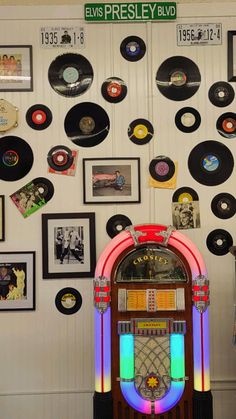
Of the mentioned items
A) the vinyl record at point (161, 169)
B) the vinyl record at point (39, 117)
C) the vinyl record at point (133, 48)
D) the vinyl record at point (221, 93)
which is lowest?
the vinyl record at point (161, 169)

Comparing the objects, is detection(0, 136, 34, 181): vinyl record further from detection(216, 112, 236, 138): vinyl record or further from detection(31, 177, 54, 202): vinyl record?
detection(216, 112, 236, 138): vinyl record

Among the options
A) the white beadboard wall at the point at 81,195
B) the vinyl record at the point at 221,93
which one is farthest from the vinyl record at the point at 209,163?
the vinyl record at the point at 221,93

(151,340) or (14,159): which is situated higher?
(14,159)

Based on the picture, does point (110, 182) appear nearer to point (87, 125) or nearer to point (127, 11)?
point (87, 125)

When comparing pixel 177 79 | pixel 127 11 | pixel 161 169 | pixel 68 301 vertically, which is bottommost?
pixel 68 301

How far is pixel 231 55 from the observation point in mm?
3297

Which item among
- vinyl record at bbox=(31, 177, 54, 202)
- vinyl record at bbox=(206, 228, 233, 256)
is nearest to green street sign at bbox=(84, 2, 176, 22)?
vinyl record at bbox=(31, 177, 54, 202)

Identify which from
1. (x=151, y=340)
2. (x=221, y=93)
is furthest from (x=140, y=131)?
(x=151, y=340)

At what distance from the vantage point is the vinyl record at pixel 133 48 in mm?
3281

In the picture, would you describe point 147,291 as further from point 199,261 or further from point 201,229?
point 201,229

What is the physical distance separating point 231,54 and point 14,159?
1.84 meters

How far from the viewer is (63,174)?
3.26 metres

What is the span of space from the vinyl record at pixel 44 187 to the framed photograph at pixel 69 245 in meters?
0.15

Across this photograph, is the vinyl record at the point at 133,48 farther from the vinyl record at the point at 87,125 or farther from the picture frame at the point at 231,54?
the picture frame at the point at 231,54
